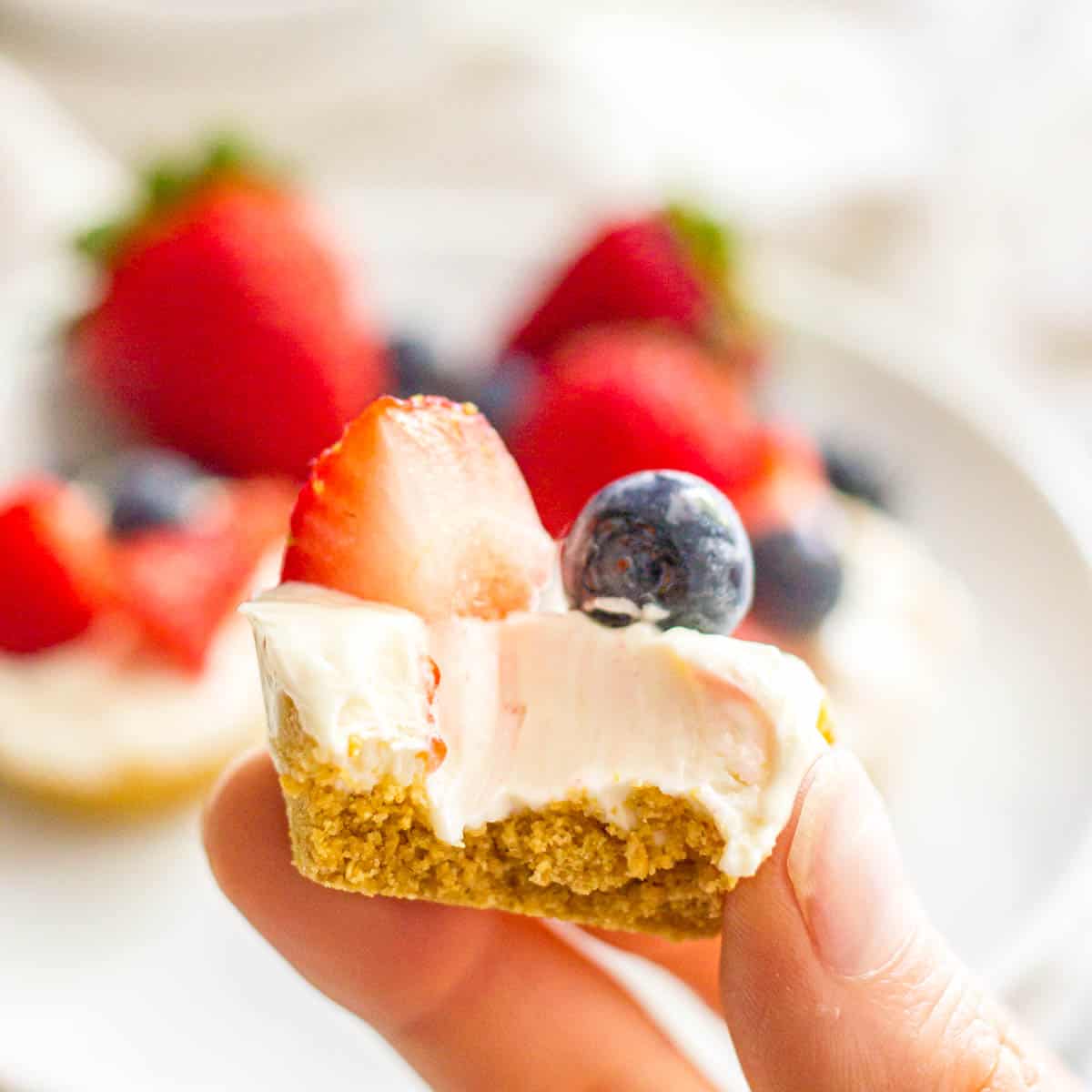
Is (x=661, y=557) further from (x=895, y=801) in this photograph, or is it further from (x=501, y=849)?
(x=895, y=801)

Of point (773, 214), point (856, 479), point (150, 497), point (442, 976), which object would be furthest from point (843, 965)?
point (773, 214)

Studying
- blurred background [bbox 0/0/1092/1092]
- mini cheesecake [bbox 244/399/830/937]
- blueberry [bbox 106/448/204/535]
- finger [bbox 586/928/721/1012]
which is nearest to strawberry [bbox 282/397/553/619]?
mini cheesecake [bbox 244/399/830/937]

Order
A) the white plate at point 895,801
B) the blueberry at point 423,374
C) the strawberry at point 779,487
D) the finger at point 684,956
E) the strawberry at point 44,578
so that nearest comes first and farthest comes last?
1. the finger at point 684,956
2. the white plate at point 895,801
3. the strawberry at point 44,578
4. the strawberry at point 779,487
5. the blueberry at point 423,374

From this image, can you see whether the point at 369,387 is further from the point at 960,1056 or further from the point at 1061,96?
the point at 1061,96

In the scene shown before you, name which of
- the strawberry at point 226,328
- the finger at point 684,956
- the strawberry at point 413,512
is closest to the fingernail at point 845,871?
the strawberry at point 413,512

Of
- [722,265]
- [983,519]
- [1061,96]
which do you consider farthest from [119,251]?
[1061,96]

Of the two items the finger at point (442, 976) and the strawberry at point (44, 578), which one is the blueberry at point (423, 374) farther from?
the finger at point (442, 976)
